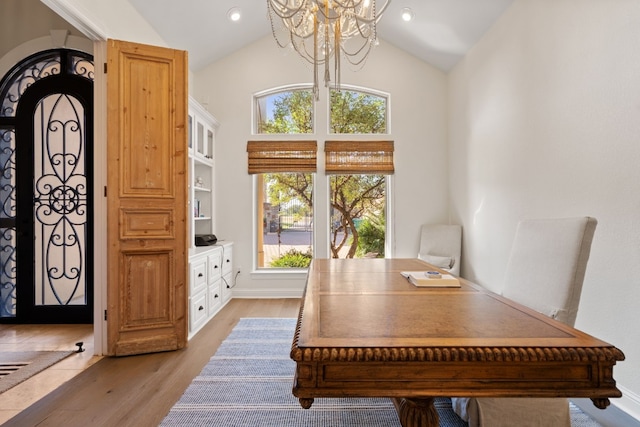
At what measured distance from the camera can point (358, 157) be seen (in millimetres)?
4332

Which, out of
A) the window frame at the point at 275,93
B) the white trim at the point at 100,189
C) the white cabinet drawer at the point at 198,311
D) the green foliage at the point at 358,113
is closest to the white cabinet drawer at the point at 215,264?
the white cabinet drawer at the point at 198,311

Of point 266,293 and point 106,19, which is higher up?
point 106,19

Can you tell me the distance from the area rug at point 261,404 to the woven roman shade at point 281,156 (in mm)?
2455

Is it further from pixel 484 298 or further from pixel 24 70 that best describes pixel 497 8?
pixel 24 70

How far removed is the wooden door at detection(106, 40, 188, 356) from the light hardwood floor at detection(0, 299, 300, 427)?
160 mm

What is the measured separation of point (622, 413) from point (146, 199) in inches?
129

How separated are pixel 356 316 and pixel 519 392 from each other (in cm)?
46

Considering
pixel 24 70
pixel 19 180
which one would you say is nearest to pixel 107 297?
pixel 19 180

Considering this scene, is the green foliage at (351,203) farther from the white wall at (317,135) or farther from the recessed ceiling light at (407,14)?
the recessed ceiling light at (407,14)

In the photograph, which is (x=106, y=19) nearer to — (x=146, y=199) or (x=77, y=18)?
(x=77, y=18)

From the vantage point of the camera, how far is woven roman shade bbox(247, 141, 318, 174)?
4312 millimetres

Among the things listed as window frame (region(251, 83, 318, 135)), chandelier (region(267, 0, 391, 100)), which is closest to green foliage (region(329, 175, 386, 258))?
window frame (region(251, 83, 318, 135))

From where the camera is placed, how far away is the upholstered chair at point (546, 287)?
4.43ft

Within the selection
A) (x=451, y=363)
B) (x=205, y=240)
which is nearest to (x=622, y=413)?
(x=451, y=363)
